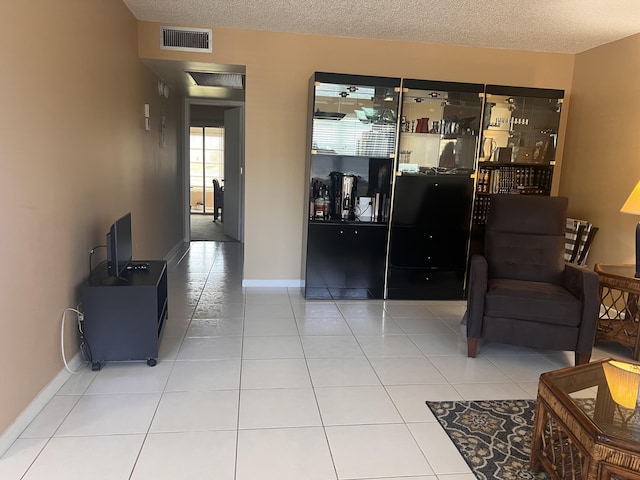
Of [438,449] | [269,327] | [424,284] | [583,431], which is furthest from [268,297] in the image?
[583,431]

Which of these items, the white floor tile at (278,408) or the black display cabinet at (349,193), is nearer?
the white floor tile at (278,408)

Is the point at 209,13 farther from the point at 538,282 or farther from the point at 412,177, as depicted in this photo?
the point at 538,282

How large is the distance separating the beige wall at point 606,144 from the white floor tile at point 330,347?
2651 millimetres

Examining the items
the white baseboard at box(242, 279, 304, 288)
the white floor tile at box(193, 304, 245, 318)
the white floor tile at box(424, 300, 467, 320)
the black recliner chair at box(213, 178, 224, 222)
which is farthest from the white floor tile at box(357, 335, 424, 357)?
the black recliner chair at box(213, 178, 224, 222)

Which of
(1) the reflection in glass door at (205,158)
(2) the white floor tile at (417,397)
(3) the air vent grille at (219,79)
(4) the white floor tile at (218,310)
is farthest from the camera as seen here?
(1) the reflection in glass door at (205,158)

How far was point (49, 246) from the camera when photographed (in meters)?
2.40

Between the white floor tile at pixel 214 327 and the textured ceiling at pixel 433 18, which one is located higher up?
the textured ceiling at pixel 433 18

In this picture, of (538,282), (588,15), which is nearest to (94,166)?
(538,282)

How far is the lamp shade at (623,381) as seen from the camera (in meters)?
1.86

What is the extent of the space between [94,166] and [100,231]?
0.47 meters

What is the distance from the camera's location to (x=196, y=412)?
2.34 meters

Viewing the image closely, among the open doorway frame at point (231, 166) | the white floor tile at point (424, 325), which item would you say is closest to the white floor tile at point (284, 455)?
the white floor tile at point (424, 325)

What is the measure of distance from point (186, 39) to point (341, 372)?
3392 millimetres

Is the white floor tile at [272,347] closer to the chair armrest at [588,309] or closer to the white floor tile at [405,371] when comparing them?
the white floor tile at [405,371]
